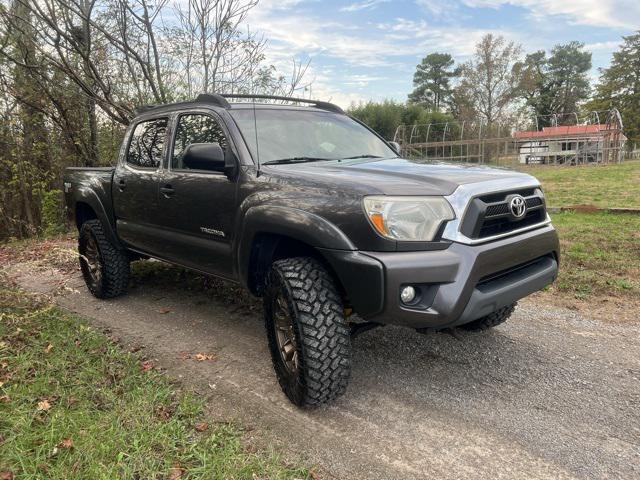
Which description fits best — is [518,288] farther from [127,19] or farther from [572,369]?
[127,19]

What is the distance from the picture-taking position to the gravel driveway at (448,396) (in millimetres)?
2385

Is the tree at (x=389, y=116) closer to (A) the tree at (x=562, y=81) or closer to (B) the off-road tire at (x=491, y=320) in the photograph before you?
(A) the tree at (x=562, y=81)

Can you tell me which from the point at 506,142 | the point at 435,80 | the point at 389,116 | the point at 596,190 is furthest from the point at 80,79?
the point at 435,80

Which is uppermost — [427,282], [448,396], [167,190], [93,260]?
[167,190]

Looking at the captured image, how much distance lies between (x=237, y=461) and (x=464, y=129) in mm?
26672

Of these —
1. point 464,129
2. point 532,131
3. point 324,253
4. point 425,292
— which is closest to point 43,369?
point 324,253

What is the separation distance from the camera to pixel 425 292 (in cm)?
249

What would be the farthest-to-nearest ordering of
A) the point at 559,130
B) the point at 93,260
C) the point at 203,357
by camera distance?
the point at 559,130 < the point at 93,260 < the point at 203,357

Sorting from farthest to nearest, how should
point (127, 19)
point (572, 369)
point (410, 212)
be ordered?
point (127, 19) < point (572, 369) < point (410, 212)

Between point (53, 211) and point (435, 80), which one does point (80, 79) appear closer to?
point (53, 211)

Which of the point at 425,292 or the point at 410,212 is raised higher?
the point at 410,212

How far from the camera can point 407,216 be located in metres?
2.52

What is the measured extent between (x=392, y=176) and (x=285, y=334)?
1.18 metres

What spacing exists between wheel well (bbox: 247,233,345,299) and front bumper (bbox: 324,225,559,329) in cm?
41
